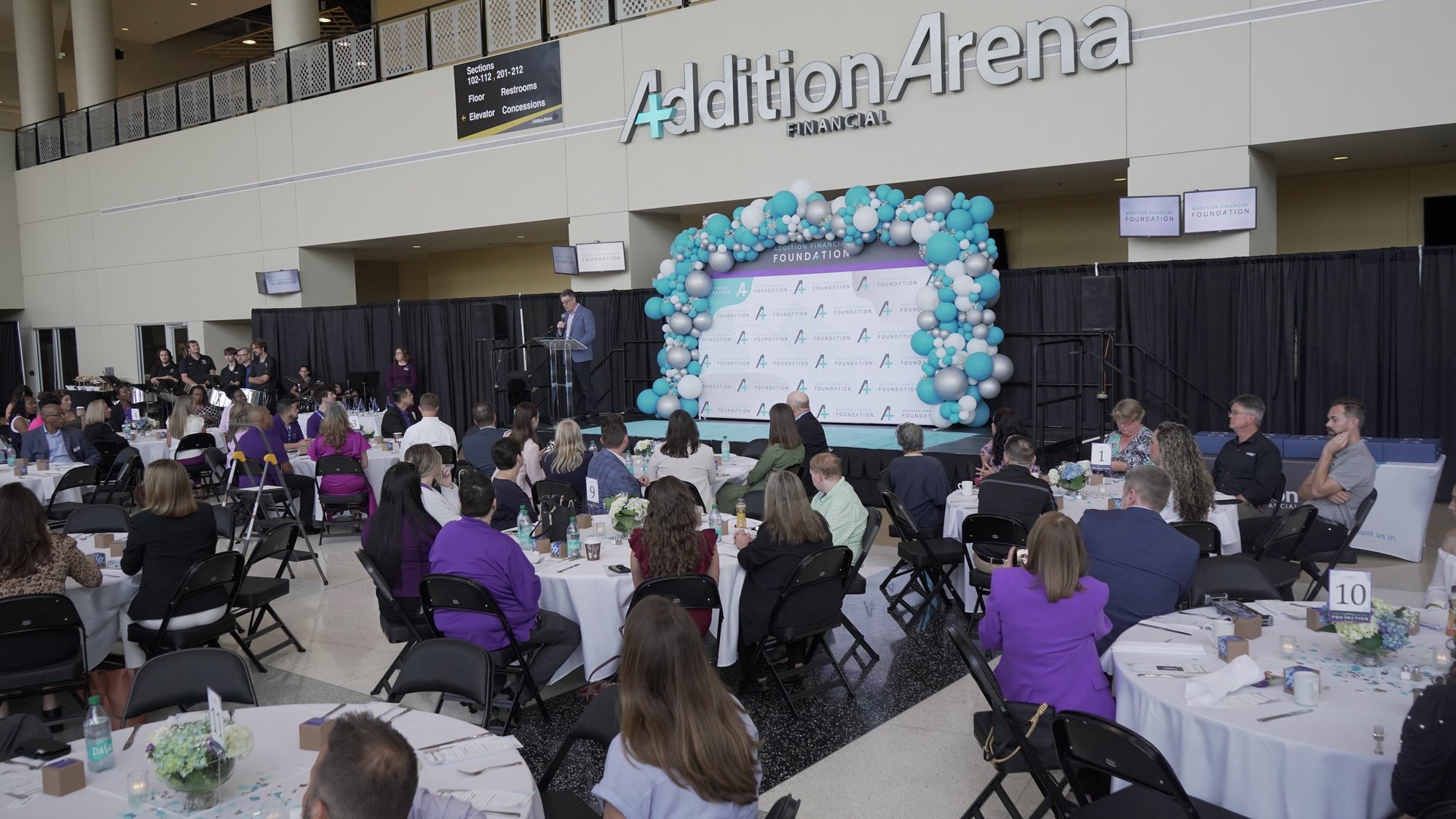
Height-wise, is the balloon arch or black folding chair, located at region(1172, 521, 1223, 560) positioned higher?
the balloon arch

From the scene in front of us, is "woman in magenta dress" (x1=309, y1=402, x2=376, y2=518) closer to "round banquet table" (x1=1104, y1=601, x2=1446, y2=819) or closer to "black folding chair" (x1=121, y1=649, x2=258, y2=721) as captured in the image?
"black folding chair" (x1=121, y1=649, x2=258, y2=721)

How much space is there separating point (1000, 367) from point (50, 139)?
69.5ft

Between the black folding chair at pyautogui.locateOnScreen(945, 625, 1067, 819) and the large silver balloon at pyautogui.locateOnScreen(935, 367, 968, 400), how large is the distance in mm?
7530

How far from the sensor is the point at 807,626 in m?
5.12

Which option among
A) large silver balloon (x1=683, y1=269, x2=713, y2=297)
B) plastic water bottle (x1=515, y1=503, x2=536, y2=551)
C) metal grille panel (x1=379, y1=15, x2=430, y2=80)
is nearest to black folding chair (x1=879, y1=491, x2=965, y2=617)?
plastic water bottle (x1=515, y1=503, x2=536, y2=551)

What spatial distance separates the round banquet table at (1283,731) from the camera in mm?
2830

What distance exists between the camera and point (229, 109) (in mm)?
19000

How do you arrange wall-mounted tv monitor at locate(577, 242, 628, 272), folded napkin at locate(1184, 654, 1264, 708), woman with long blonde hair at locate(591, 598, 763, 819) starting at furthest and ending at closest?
wall-mounted tv monitor at locate(577, 242, 628, 272) < folded napkin at locate(1184, 654, 1264, 708) < woman with long blonde hair at locate(591, 598, 763, 819)

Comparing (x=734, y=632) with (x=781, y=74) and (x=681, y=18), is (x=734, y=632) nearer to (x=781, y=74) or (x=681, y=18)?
(x=781, y=74)

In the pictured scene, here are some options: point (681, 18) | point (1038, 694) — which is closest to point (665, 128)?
point (681, 18)

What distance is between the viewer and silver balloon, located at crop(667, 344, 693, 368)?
13.6 metres

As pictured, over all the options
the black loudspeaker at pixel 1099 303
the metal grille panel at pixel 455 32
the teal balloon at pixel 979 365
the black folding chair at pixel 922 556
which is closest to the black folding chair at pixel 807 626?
the black folding chair at pixel 922 556

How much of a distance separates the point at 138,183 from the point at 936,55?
16.7 m

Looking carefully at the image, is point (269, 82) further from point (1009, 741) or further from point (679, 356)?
point (1009, 741)
